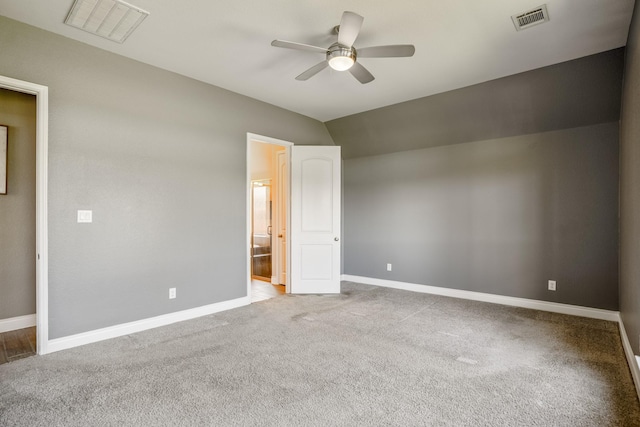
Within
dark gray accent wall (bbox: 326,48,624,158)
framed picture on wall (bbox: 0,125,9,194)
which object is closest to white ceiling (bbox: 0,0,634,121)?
dark gray accent wall (bbox: 326,48,624,158)

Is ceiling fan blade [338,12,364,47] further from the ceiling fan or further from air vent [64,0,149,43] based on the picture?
air vent [64,0,149,43]

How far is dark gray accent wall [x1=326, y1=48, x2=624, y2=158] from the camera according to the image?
11.4 ft

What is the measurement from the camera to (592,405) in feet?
6.84

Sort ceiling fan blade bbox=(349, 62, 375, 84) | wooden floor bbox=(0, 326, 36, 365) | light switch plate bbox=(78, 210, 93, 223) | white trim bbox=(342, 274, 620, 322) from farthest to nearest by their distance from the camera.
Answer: white trim bbox=(342, 274, 620, 322) < light switch plate bbox=(78, 210, 93, 223) < ceiling fan blade bbox=(349, 62, 375, 84) < wooden floor bbox=(0, 326, 36, 365)

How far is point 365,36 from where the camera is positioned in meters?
2.94

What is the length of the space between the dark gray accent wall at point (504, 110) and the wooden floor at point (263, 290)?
2.90m

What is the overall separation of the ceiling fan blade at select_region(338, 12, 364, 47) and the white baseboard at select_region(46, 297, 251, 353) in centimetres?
331

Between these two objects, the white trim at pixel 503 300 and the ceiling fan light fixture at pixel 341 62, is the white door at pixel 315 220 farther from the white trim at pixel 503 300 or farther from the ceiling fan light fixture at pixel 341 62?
the ceiling fan light fixture at pixel 341 62

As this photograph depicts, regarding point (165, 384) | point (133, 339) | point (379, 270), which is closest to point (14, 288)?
point (133, 339)

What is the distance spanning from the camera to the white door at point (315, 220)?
506 centimetres

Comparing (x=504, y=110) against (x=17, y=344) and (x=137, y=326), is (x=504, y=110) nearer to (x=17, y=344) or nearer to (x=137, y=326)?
(x=137, y=326)

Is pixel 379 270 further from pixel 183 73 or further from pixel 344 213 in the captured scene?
pixel 183 73

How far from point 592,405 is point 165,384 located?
2.89 meters

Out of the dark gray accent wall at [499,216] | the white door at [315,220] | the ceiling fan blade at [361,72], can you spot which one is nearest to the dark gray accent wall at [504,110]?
the dark gray accent wall at [499,216]
